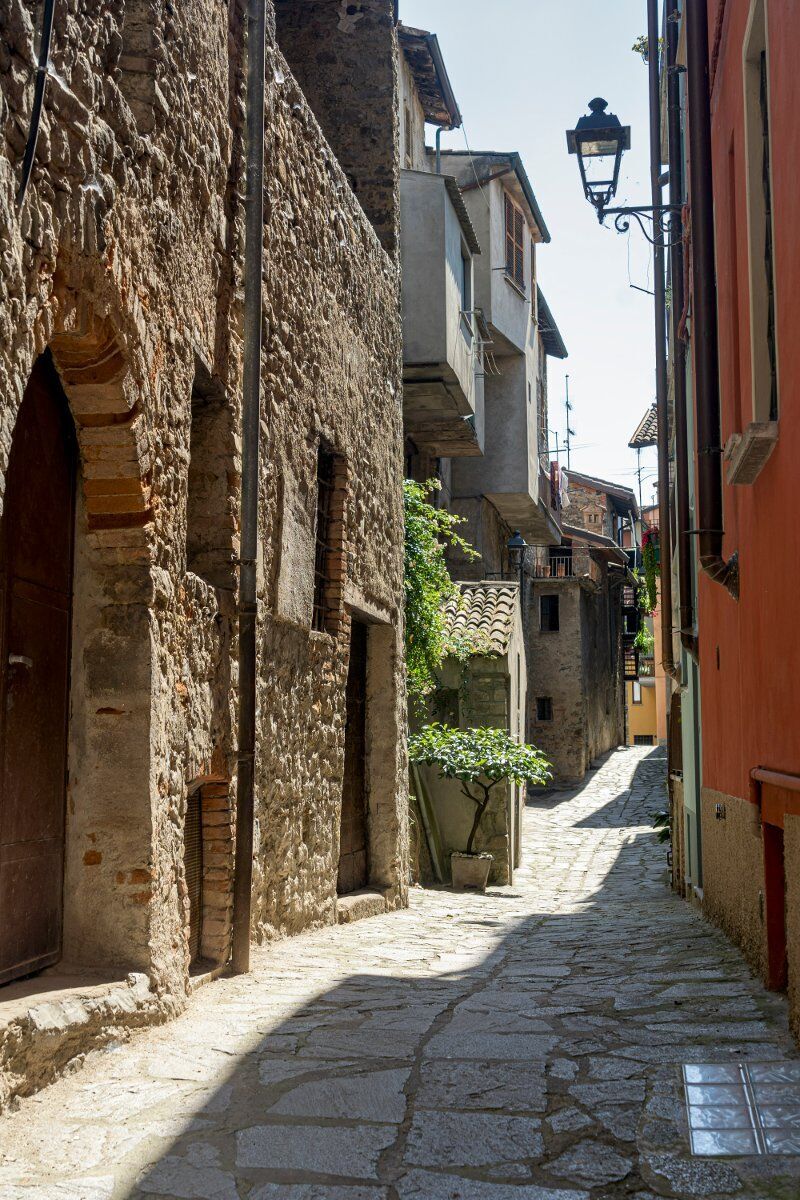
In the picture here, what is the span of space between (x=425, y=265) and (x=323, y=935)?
868cm

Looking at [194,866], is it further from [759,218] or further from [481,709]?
[481,709]

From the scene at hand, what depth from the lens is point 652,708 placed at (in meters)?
49.6

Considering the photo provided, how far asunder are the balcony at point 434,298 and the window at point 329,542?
5704 millimetres

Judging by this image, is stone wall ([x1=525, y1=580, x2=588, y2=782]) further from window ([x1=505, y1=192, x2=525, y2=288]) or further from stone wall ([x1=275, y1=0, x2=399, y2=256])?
stone wall ([x1=275, y1=0, x2=399, y2=256])

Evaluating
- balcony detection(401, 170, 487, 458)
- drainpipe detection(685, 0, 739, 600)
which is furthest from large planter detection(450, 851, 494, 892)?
drainpipe detection(685, 0, 739, 600)


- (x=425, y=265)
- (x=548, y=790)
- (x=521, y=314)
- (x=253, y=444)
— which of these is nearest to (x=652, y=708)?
(x=548, y=790)

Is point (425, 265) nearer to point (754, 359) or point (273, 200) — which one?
point (273, 200)

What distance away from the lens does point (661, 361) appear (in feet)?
39.9

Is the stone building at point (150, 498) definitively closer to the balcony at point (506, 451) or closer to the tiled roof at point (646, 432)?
the balcony at point (506, 451)

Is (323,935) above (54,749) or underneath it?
underneath

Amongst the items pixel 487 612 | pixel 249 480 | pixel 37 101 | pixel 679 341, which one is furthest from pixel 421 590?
pixel 37 101

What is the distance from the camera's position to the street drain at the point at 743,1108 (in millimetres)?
3207

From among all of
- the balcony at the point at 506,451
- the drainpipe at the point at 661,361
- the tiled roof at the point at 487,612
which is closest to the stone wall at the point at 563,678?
the balcony at the point at 506,451

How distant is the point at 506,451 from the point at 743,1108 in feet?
59.6
